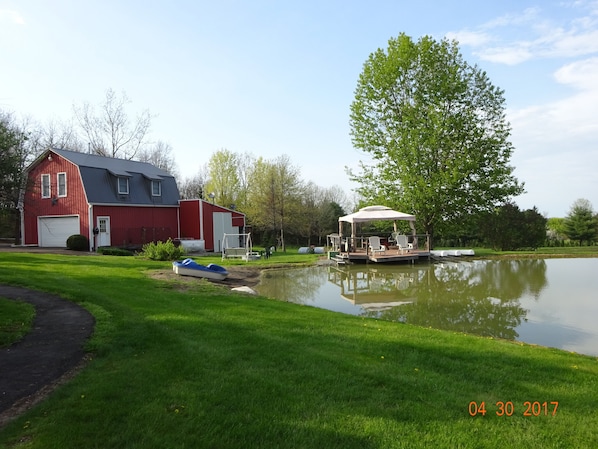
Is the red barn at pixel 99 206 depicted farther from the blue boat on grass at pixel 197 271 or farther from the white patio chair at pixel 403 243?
the blue boat on grass at pixel 197 271

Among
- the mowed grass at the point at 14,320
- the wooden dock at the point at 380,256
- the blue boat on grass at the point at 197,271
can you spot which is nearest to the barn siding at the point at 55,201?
the blue boat on grass at the point at 197,271

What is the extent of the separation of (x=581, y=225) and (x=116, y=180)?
122 feet

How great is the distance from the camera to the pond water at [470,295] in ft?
29.3

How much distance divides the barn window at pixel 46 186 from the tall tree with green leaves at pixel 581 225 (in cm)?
4092

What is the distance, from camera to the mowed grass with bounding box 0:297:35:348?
585 cm

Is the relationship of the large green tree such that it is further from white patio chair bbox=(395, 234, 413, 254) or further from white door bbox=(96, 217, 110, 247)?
white door bbox=(96, 217, 110, 247)

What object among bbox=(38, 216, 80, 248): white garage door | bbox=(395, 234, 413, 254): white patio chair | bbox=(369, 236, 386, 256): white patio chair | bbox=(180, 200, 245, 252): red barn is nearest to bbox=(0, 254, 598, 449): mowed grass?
bbox=(369, 236, 386, 256): white patio chair

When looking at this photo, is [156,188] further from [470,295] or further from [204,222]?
[470,295]

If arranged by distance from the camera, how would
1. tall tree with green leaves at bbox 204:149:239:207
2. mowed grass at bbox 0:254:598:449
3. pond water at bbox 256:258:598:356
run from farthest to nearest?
tall tree with green leaves at bbox 204:149:239:207 → pond water at bbox 256:258:598:356 → mowed grass at bbox 0:254:598:449

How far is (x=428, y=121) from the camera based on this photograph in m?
26.6

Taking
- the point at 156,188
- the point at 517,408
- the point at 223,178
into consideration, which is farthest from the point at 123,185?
the point at 517,408

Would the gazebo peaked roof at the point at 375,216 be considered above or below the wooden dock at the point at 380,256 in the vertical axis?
above

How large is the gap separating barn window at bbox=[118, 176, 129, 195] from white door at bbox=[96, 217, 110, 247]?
2.37 m

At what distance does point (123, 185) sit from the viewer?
28609 mm
